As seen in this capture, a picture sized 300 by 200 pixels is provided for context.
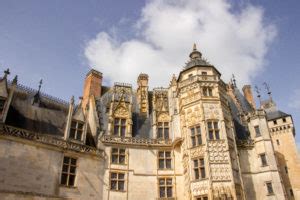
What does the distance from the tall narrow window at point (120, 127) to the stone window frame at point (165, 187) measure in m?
4.87

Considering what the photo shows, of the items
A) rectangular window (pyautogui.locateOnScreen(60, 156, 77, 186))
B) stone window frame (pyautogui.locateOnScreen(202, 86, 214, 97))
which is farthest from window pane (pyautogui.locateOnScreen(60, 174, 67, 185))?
stone window frame (pyautogui.locateOnScreen(202, 86, 214, 97))

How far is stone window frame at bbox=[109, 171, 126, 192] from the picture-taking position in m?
20.7

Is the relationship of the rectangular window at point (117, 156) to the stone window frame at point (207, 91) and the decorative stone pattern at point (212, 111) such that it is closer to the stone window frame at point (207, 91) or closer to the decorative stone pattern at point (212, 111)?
the decorative stone pattern at point (212, 111)

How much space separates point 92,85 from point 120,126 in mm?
6061

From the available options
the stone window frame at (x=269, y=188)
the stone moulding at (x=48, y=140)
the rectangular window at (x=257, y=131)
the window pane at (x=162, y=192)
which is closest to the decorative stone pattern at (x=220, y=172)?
the stone window frame at (x=269, y=188)

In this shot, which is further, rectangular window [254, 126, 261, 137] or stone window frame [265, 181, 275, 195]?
rectangular window [254, 126, 261, 137]

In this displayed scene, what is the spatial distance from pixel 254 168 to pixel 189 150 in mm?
5485

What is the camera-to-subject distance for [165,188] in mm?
21469

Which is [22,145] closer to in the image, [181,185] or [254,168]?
[181,185]

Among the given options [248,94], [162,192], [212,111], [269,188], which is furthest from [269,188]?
[248,94]

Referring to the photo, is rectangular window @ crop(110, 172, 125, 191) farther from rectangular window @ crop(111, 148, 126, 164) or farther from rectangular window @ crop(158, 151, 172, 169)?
rectangular window @ crop(158, 151, 172, 169)

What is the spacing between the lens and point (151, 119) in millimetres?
25625

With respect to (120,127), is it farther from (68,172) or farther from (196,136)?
(196,136)

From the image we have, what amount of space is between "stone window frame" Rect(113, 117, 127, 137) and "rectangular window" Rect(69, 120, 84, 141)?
2924mm
